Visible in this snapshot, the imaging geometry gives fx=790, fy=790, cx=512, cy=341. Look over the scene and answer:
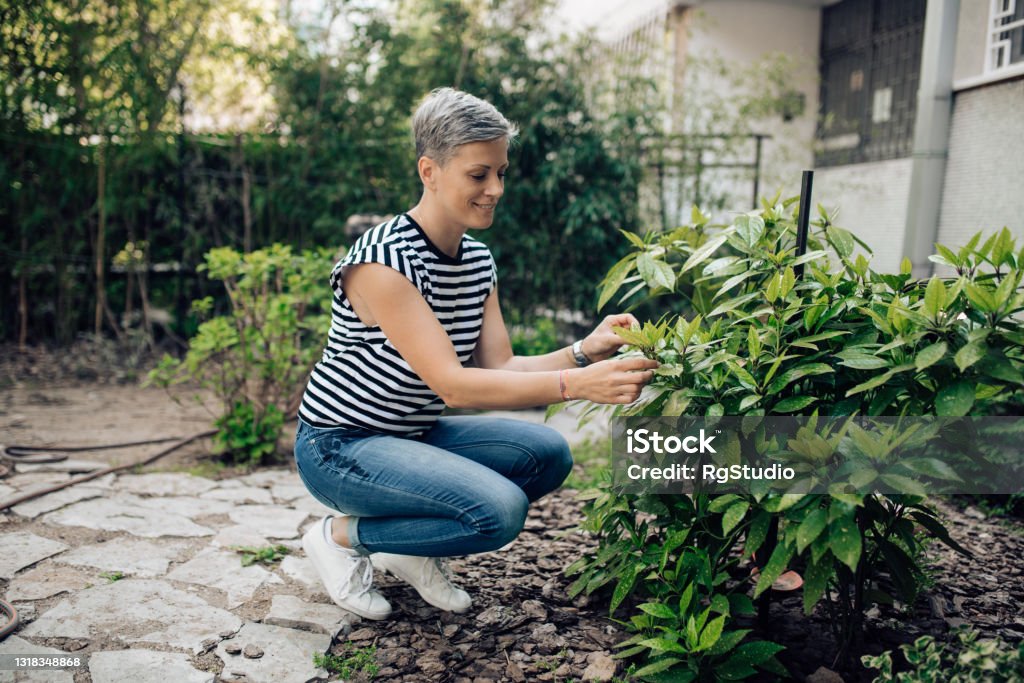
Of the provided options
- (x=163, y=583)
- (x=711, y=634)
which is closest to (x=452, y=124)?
(x=711, y=634)

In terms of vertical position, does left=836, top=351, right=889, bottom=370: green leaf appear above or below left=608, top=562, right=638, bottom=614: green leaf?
above

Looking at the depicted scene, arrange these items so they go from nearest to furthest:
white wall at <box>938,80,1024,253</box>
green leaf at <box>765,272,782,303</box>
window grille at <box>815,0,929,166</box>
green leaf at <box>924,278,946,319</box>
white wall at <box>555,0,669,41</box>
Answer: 1. green leaf at <box>924,278,946,319</box>
2. green leaf at <box>765,272,782,303</box>
3. white wall at <box>938,80,1024,253</box>
4. white wall at <box>555,0,669,41</box>
5. window grille at <box>815,0,929,166</box>

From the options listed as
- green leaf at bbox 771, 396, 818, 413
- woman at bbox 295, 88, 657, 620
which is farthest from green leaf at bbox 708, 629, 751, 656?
woman at bbox 295, 88, 657, 620

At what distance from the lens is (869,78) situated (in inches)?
267

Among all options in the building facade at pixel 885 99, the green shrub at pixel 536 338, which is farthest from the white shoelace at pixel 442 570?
the green shrub at pixel 536 338

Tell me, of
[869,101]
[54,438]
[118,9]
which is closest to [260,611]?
[54,438]

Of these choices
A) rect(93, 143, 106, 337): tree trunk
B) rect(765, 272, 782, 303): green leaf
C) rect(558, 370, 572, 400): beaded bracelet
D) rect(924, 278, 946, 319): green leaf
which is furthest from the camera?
rect(93, 143, 106, 337): tree trunk

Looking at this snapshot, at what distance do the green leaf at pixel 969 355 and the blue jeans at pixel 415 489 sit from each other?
1.15 meters

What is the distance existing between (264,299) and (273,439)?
666 millimetres

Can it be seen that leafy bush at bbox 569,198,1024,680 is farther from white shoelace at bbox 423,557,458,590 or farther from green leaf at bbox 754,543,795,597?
white shoelace at bbox 423,557,458,590

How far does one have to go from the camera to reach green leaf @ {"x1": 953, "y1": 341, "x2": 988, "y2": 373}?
137cm

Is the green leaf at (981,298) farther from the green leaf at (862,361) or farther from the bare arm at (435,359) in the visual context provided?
the bare arm at (435,359)

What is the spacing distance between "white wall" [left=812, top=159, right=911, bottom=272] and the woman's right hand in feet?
11.4

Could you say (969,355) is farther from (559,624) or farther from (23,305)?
(23,305)
